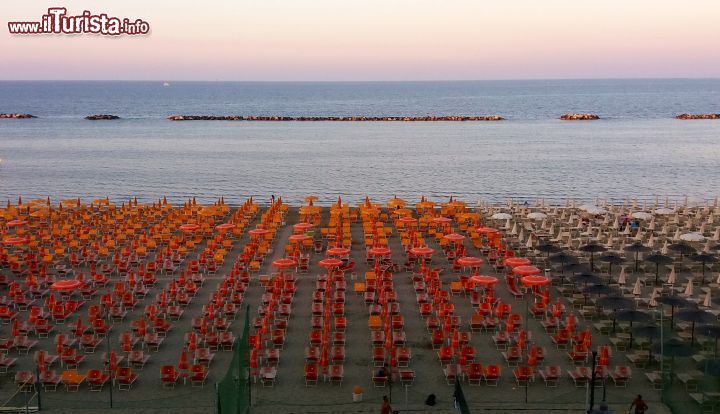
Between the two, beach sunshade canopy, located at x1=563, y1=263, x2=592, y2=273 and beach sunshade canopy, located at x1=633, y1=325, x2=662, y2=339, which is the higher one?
beach sunshade canopy, located at x1=563, y1=263, x2=592, y2=273

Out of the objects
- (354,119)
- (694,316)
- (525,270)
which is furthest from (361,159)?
(354,119)

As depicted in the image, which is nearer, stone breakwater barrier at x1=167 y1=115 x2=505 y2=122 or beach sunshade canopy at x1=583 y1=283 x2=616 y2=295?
beach sunshade canopy at x1=583 y1=283 x2=616 y2=295

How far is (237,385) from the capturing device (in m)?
13.2

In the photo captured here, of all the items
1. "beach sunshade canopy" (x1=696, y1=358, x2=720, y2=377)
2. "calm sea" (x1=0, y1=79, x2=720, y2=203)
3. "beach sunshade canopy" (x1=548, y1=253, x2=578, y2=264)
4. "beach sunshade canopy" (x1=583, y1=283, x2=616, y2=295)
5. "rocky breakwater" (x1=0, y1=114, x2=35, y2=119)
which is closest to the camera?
"beach sunshade canopy" (x1=696, y1=358, x2=720, y2=377)

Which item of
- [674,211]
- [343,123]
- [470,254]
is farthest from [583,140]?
[470,254]

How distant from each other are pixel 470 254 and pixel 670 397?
13648 mm

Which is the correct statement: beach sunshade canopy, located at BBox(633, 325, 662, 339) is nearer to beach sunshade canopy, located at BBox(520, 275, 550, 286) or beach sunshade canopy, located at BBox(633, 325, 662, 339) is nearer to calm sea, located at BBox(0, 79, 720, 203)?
beach sunshade canopy, located at BBox(520, 275, 550, 286)

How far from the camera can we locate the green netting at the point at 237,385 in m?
12.1

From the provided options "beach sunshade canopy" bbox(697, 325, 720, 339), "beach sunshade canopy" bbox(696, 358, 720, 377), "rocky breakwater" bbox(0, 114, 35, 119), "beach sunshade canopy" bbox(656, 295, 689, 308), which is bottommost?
"beach sunshade canopy" bbox(696, 358, 720, 377)

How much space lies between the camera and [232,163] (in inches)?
2852

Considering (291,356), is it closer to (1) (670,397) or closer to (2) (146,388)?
(2) (146,388)

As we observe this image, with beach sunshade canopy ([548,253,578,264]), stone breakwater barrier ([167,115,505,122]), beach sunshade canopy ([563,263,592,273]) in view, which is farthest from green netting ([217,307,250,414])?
stone breakwater barrier ([167,115,505,122])

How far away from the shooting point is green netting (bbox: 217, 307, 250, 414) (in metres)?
12.1

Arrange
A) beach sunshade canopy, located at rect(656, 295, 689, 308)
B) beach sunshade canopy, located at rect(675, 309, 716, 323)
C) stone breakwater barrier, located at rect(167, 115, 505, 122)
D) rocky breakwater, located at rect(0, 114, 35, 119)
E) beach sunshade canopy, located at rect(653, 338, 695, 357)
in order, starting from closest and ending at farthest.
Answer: beach sunshade canopy, located at rect(653, 338, 695, 357) < beach sunshade canopy, located at rect(675, 309, 716, 323) < beach sunshade canopy, located at rect(656, 295, 689, 308) < stone breakwater barrier, located at rect(167, 115, 505, 122) < rocky breakwater, located at rect(0, 114, 35, 119)
